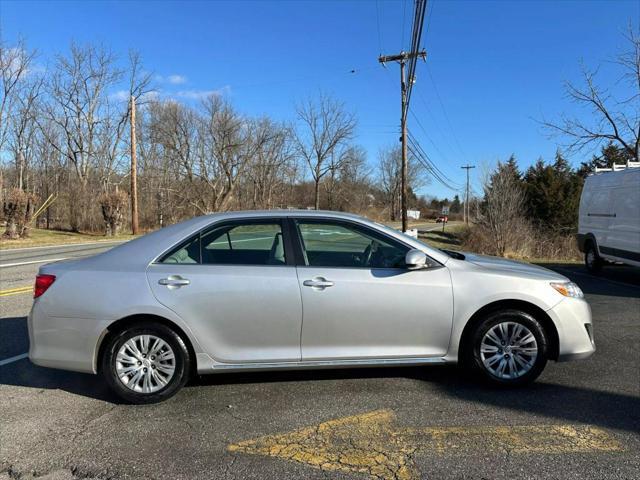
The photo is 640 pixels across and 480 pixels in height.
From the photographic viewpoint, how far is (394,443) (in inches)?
127

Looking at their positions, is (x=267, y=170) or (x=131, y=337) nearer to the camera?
(x=131, y=337)

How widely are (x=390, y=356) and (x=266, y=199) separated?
50.2m

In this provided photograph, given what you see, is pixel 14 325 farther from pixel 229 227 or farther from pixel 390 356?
pixel 390 356

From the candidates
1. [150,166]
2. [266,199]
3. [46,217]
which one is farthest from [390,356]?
[266,199]

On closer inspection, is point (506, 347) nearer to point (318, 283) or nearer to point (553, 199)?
point (318, 283)

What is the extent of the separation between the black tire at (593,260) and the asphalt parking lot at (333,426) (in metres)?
8.17

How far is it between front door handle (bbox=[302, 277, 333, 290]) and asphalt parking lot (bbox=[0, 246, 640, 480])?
3.12ft

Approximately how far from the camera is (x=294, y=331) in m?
3.94

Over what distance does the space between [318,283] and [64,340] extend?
2.13 m

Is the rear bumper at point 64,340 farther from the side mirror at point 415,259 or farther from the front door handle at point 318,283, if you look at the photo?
the side mirror at point 415,259

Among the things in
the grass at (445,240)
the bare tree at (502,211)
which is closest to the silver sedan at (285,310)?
the grass at (445,240)

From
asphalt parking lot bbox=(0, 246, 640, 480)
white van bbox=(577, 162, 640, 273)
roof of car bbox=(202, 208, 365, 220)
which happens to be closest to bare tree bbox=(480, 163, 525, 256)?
white van bbox=(577, 162, 640, 273)

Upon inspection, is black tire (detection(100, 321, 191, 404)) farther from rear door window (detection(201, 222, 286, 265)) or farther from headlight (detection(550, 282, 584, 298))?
headlight (detection(550, 282, 584, 298))

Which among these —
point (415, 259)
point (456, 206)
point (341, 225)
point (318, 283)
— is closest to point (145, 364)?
point (318, 283)
